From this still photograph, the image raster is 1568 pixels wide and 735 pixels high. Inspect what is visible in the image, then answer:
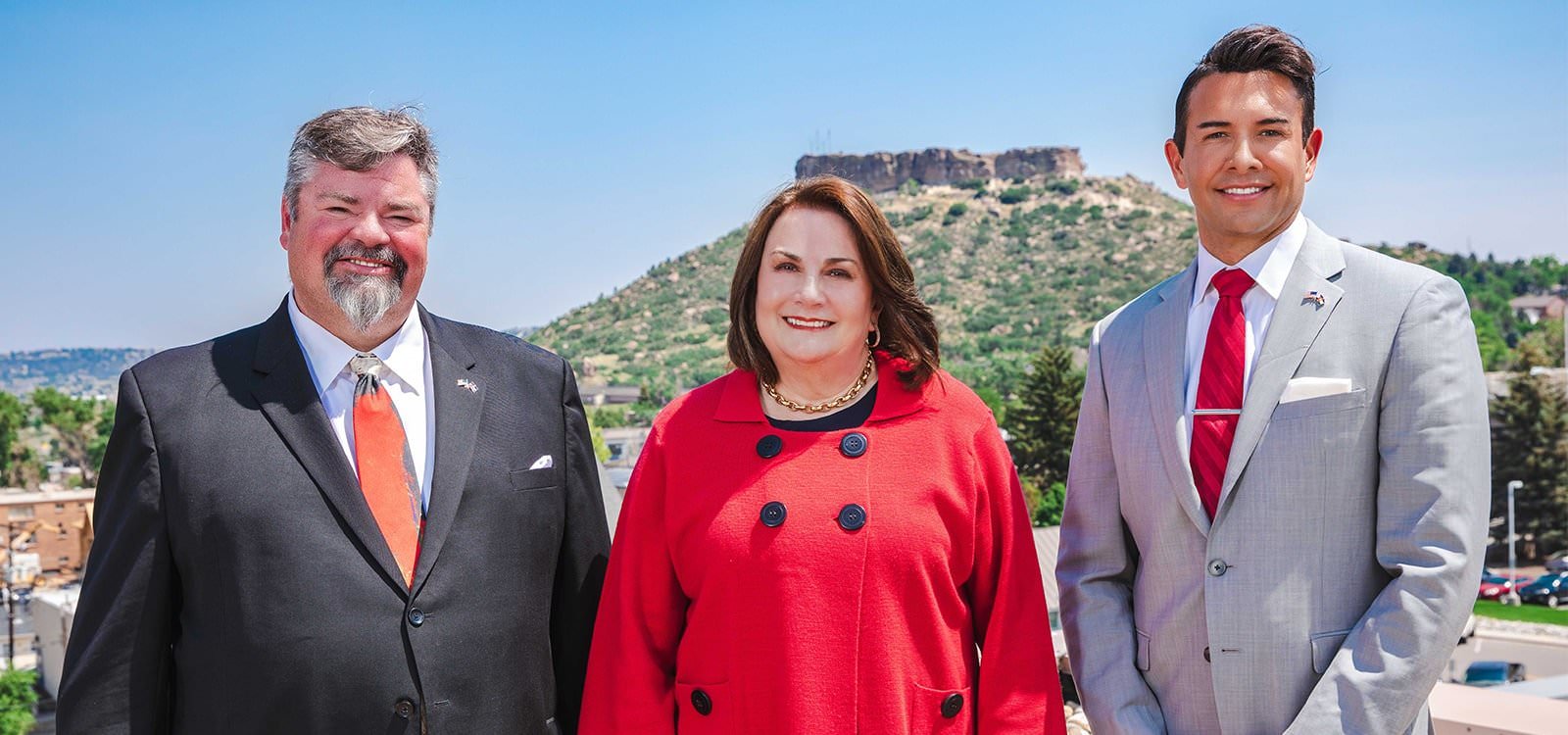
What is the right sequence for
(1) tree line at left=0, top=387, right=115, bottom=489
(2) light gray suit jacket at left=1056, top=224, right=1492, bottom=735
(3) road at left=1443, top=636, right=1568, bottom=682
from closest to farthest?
(2) light gray suit jacket at left=1056, top=224, right=1492, bottom=735 → (3) road at left=1443, top=636, right=1568, bottom=682 → (1) tree line at left=0, top=387, right=115, bottom=489

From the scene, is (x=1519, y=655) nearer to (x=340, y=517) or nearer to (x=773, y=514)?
(x=773, y=514)

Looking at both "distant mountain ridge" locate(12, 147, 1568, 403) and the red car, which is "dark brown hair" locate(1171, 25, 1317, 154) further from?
"distant mountain ridge" locate(12, 147, 1568, 403)

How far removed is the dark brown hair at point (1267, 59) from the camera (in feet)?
8.32

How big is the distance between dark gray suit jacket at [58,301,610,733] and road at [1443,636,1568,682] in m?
18.9

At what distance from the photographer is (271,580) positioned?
8.41 feet

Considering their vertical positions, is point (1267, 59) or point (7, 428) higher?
point (1267, 59)

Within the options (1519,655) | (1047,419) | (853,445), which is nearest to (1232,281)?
(853,445)

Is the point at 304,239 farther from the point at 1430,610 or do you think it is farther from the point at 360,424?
the point at 1430,610

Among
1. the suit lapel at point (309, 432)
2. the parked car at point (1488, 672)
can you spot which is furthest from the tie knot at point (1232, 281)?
the parked car at point (1488, 672)

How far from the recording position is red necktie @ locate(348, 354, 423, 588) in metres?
2.70

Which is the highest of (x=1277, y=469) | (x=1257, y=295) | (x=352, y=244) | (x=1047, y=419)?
(x=352, y=244)

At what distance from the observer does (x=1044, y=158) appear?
12456 centimetres

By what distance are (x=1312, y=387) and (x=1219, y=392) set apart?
20 cm

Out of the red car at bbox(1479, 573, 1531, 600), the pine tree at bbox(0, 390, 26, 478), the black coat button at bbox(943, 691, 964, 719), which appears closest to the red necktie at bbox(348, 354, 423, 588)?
the black coat button at bbox(943, 691, 964, 719)
